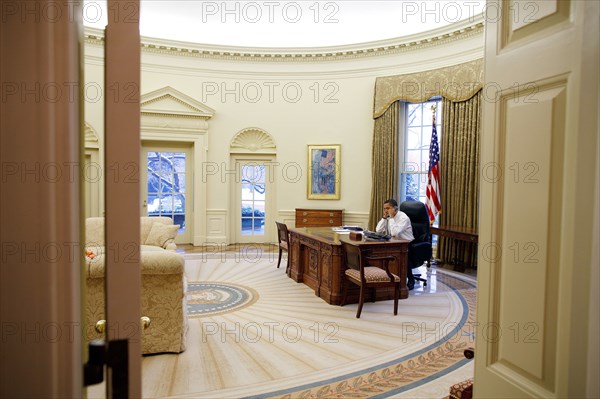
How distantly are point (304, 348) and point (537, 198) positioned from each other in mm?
3144

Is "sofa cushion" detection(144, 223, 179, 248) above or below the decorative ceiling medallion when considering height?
above

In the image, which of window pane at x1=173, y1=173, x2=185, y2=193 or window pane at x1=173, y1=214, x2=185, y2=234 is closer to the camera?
window pane at x1=173, y1=173, x2=185, y2=193

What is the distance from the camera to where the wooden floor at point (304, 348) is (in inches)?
127

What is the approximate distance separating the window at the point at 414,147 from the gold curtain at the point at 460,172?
76 centimetres

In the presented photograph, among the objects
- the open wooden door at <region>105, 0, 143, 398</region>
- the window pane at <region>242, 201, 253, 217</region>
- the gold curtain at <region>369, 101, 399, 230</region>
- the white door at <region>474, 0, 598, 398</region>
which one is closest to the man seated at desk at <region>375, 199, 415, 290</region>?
the gold curtain at <region>369, 101, 399, 230</region>

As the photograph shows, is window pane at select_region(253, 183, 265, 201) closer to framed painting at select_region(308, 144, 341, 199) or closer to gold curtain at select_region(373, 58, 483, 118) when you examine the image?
framed painting at select_region(308, 144, 341, 199)

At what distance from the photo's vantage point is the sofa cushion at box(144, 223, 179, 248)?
7.12 meters

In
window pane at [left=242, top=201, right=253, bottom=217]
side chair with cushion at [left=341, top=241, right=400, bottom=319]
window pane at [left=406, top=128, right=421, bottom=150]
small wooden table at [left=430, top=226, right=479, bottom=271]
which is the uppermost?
window pane at [left=406, top=128, right=421, bottom=150]

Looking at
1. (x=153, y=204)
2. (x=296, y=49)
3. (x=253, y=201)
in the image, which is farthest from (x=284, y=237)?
(x=296, y=49)

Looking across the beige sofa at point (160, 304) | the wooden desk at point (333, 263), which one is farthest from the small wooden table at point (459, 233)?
the beige sofa at point (160, 304)

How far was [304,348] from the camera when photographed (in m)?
4.01

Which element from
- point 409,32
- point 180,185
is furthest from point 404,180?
point 180,185

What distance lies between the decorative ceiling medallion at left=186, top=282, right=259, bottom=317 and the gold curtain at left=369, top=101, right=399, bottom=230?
14.7 ft

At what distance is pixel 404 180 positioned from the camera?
9.65 metres
